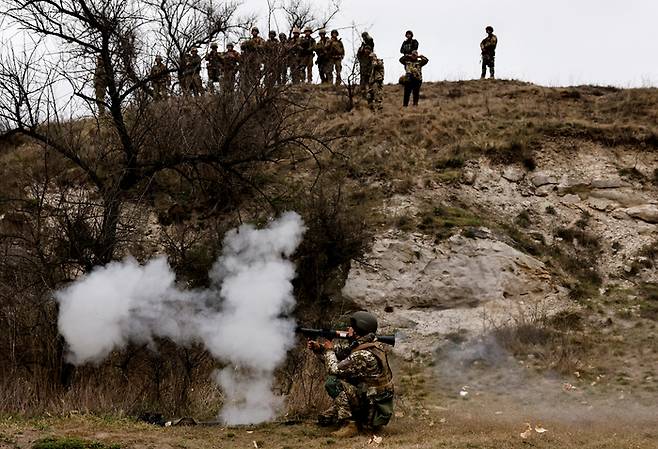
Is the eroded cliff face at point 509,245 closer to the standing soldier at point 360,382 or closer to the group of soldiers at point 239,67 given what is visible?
the group of soldiers at point 239,67

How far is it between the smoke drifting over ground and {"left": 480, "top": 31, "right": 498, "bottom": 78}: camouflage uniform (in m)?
16.9

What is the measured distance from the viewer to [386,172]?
18.8 meters

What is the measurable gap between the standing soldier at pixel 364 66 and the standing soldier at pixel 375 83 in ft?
0.85

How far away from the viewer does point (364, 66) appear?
23.3 m

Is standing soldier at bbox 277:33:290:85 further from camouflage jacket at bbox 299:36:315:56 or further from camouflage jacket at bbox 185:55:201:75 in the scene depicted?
camouflage jacket at bbox 299:36:315:56

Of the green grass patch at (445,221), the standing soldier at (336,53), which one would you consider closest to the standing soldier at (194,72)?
the green grass patch at (445,221)

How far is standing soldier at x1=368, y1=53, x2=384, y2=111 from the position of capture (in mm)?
22250

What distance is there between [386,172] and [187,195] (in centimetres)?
489

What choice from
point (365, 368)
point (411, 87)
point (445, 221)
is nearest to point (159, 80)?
point (445, 221)

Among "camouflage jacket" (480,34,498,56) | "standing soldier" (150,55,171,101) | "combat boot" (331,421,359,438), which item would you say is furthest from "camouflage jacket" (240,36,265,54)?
"combat boot" (331,421,359,438)

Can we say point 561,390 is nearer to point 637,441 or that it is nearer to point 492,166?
point 637,441

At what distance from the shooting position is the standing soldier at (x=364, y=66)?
75.0 feet

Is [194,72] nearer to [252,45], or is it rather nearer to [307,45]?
[252,45]

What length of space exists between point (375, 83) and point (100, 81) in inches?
374
